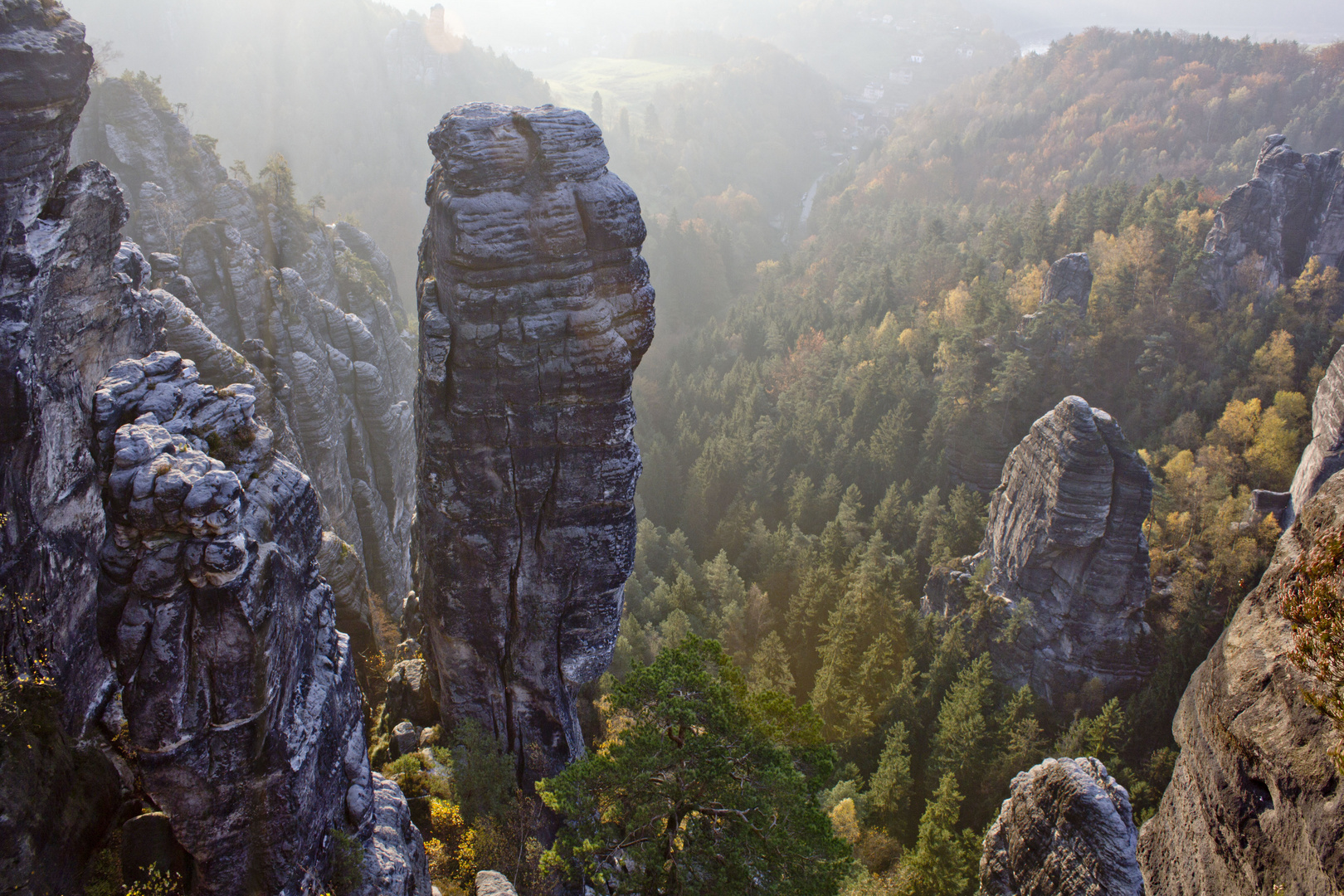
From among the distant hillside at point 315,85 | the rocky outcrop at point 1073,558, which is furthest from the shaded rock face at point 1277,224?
the distant hillside at point 315,85

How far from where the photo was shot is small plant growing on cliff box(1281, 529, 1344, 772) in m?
7.19

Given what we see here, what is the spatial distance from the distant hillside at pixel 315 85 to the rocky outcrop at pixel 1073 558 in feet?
277

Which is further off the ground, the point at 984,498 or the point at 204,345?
the point at 204,345

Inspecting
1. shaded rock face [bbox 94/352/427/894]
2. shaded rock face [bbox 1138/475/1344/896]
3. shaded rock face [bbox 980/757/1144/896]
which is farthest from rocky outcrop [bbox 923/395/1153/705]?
shaded rock face [bbox 94/352/427/894]

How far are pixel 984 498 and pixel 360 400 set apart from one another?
3847 centimetres

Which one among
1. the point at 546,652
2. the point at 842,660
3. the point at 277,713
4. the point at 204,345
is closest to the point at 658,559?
the point at 842,660

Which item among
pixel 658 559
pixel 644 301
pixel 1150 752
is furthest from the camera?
pixel 658 559

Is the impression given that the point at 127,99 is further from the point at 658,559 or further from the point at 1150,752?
the point at 1150,752

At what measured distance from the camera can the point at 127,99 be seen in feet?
130

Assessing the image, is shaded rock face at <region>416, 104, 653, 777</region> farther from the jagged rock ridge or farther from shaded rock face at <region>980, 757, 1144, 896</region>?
shaded rock face at <region>980, 757, 1144, 896</region>

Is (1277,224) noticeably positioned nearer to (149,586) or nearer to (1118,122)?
(1118,122)

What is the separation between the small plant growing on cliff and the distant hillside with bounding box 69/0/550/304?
100525 millimetres

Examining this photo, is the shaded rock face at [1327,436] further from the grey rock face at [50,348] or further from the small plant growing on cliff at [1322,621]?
the grey rock face at [50,348]

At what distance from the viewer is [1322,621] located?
7484mm
